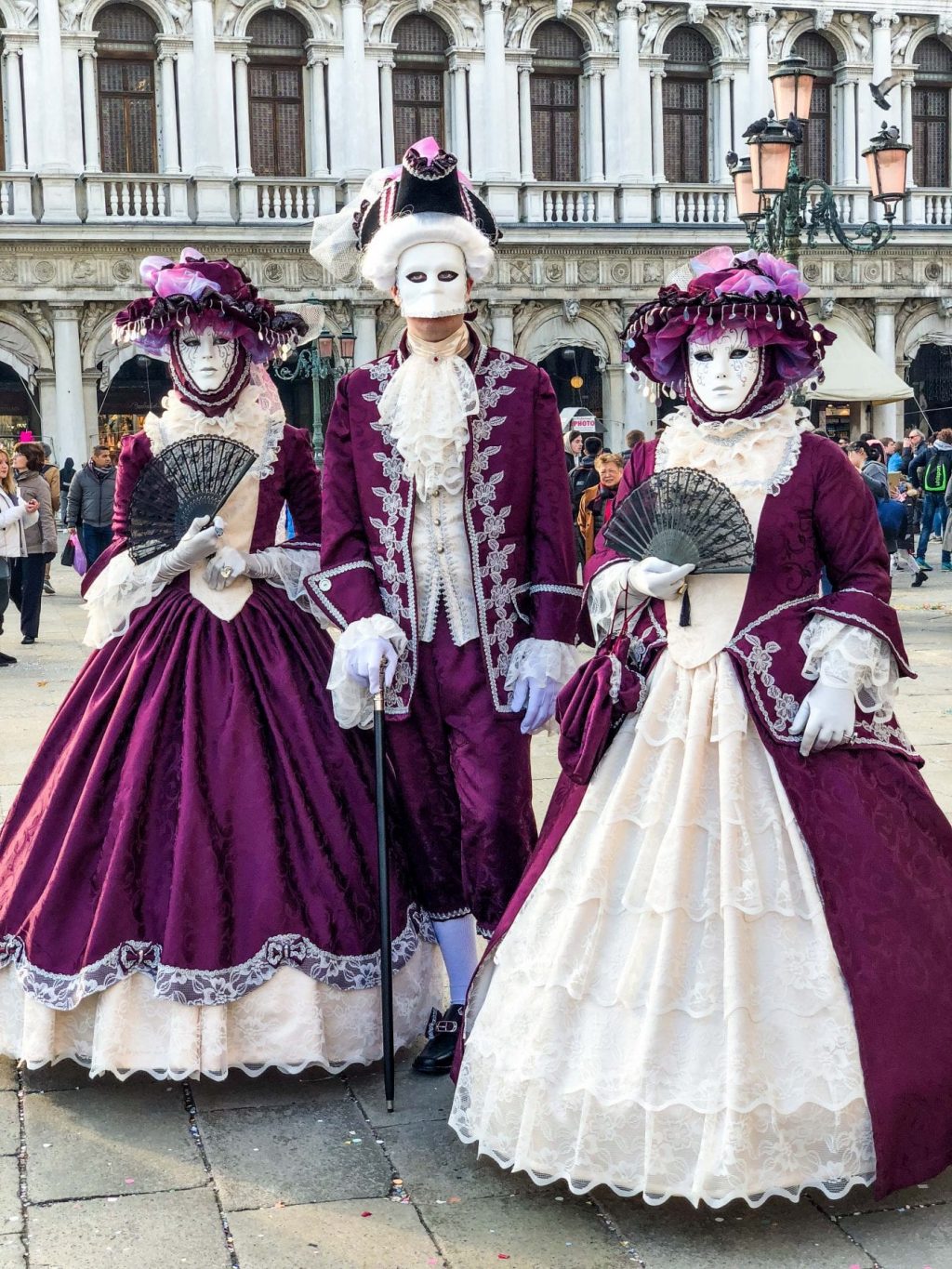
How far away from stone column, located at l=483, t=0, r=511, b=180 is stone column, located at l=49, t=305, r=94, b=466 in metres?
5.84

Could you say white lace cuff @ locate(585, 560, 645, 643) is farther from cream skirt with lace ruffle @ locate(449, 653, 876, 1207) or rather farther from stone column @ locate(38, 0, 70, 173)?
stone column @ locate(38, 0, 70, 173)

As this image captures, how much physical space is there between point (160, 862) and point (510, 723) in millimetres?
720

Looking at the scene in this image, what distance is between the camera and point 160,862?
3.06 meters

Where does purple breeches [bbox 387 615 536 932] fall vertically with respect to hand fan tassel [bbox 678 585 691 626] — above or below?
below

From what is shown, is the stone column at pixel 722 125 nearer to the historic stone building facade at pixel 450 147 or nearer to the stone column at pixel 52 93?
the historic stone building facade at pixel 450 147

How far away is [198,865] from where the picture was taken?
300 centimetres

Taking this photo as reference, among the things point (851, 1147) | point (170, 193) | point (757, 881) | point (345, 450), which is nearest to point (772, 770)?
point (757, 881)

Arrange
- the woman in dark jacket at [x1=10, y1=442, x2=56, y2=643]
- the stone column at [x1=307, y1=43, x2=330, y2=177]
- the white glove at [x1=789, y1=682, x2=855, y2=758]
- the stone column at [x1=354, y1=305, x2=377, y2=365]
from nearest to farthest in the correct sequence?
the white glove at [x1=789, y1=682, x2=855, y2=758], the woman in dark jacket at [x1=10, y1=442, x2=56, y2=643], the stone column at [x1=354, y1=305, x2=377, y2=365], the stone column at [x1=307, y1=43, x2=330, y2=177]

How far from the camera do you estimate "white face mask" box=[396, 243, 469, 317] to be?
3.07 m

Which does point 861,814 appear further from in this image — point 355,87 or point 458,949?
point 355,87

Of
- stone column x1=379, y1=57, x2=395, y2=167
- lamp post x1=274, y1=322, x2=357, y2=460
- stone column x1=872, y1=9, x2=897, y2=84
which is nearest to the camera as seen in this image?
lamp post x1=274, y1=322, x2=357, y2=460

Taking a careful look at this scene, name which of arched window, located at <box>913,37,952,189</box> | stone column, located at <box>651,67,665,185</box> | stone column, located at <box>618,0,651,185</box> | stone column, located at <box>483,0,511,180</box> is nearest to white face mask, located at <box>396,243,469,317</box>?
stone column, located at <box>483,0,511,180</box>

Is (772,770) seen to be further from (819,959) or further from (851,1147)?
(851,1147)

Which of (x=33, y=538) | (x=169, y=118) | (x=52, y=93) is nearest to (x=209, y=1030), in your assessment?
(x=33, y=538)
